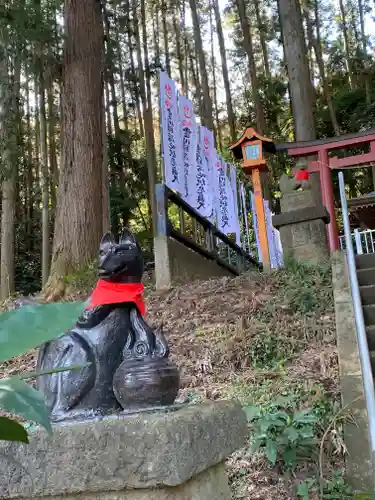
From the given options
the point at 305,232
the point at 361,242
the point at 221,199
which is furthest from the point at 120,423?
the point at 361,242

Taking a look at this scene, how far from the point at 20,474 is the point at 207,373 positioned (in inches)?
111

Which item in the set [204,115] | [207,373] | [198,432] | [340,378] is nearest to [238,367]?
[207,373]

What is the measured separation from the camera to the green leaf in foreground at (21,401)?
648 millimetres

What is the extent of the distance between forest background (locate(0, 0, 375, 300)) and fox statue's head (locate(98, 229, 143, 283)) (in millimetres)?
5094

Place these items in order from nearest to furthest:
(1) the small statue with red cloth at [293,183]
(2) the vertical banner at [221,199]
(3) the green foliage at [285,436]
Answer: (3) the green foliage at [285,436] < (1) the small statue with red cloth at [293,183] < (2) the vertical banner at [221,199]

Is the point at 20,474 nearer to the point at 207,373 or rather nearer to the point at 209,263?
the point at 207,373

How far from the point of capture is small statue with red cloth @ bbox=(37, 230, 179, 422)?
1.78 m

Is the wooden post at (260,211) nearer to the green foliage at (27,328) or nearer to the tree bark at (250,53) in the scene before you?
the green foliage at (27,328)

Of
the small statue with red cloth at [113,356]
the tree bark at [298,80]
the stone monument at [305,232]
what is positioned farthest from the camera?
the tree bark at [298,80]

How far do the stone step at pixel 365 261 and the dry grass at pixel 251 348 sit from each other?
1.83ft

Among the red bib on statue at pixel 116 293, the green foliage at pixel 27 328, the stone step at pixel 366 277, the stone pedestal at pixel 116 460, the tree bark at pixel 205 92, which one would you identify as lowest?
the stone pedestal at pixel 116 460

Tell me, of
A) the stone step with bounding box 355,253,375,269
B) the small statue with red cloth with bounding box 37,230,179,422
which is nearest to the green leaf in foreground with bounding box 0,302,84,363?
the small statue with red cloth with bounding box 37,230,179,422

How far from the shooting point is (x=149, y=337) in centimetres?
202

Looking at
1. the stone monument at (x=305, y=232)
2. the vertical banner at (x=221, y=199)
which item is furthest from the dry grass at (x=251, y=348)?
the vertical banner at (x=221, y=199)
